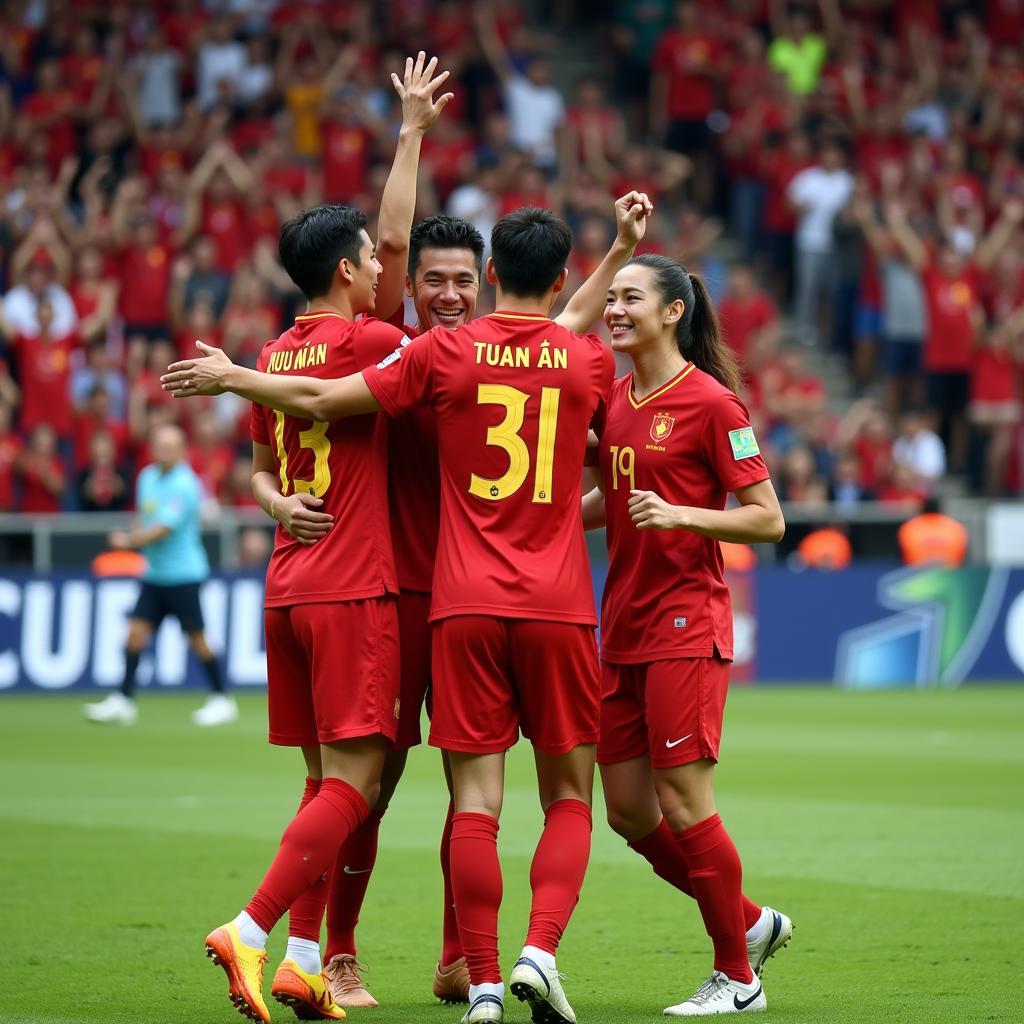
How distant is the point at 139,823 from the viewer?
10.6 metres

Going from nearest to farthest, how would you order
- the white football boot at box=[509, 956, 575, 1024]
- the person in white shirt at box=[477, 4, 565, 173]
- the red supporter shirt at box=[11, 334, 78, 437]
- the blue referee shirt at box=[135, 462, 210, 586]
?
the white football boot at box=[509, 956, 575, 1024] < the blue referee shirt at box=[135, 462, 210, 586] < the red supporter shirt at box=[11, 334, 78, 437] < the person in white shirt at box=[477, 4, 565, 173]

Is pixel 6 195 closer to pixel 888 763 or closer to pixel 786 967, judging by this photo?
pixel 888 763

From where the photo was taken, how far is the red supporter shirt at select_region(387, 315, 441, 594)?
6348 mm

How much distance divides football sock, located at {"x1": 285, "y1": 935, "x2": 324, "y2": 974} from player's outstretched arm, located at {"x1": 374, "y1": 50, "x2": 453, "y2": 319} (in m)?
2.12

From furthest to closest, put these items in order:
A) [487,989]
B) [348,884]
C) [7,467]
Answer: [7,467] < [348,884] < [487,989]

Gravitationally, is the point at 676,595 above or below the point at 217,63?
below

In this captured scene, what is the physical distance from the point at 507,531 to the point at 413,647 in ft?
2.05

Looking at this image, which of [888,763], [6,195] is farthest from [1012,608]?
[6,195]

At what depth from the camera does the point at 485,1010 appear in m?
5.63

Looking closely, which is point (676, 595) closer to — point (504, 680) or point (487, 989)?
point (504, 680)

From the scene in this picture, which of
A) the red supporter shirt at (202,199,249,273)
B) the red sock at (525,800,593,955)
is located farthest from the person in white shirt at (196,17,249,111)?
the red sock at (525,800,593,955)

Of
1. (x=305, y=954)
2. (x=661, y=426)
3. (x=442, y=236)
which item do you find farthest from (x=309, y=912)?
(x=442, y=236)

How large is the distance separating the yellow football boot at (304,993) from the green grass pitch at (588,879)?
17cm

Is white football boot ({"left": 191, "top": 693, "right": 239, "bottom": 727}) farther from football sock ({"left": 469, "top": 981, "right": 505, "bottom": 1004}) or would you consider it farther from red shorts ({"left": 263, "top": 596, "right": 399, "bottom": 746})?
football sock ({"left": 469, "top": 981, "right": 505, "bottom": 1004})
